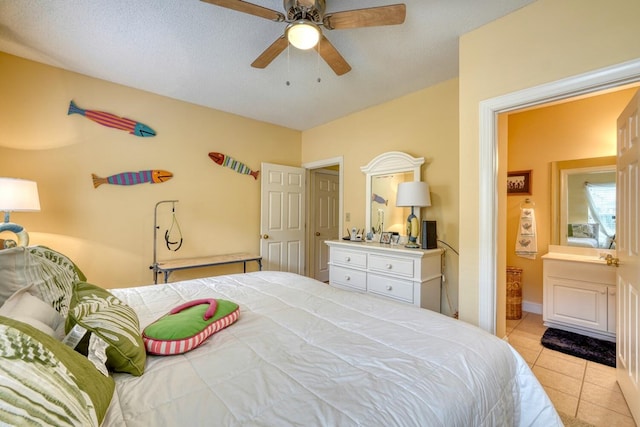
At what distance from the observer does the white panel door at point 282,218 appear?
3.96 m

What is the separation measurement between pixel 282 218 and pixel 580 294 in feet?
11.7

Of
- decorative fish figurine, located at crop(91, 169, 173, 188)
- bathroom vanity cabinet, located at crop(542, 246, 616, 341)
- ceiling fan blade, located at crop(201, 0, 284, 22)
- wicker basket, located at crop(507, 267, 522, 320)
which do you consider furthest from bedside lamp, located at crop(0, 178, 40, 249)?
bathroom vanity cabinet, located at crop(542, 246, 616, 341)

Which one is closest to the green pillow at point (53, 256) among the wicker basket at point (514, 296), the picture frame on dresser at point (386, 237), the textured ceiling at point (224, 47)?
the textured ceiling at point (224, 47)

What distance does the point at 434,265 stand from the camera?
2.62 metres

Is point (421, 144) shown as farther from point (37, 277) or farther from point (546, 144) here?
point (37, 277)

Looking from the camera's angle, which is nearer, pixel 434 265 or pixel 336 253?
pixel 434 265

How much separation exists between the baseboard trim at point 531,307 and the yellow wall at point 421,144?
163 centimetres

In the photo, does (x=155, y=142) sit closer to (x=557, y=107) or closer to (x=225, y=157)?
(x=225, y=157)

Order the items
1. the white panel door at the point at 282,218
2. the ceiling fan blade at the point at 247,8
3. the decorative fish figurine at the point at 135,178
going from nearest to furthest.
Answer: the ceiling fan blade at the point at 247,8 < the decorative fish figurine at the point at 135,178 < the white panel door at the point at 282,218

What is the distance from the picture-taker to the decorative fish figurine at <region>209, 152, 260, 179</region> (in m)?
3.58

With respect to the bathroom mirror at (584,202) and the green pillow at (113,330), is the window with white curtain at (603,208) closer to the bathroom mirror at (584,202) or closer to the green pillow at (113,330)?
the bathroom mirror at (584,202)

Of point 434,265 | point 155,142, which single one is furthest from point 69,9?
point 434,265

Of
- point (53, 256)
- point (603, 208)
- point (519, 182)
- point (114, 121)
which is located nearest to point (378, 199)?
point (519, 182)

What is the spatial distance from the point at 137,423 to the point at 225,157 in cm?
333
